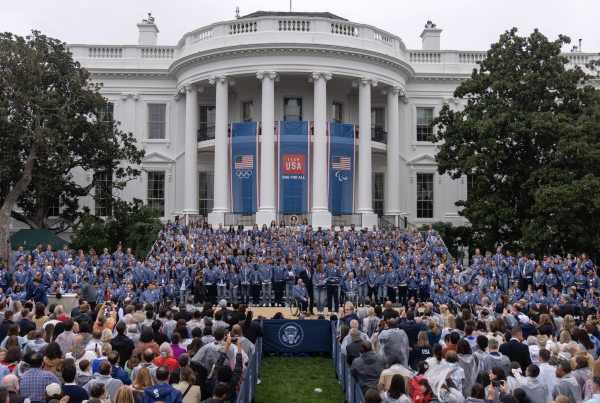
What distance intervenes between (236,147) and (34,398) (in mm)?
22448

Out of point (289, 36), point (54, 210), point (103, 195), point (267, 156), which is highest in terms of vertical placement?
point (289, 36)

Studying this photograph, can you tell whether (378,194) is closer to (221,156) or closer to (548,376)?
(221,156)

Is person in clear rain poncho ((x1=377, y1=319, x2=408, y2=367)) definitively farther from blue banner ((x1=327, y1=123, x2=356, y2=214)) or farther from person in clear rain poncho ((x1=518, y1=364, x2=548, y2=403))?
blue banner ((x1=327, y1=123, x2=356, y2=214))

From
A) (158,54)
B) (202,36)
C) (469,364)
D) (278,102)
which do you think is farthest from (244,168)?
(469,364)

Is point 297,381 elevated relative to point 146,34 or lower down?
lower down

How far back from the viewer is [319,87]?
95.6 ft

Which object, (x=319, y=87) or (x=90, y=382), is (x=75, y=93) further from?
(x=90, y=382)

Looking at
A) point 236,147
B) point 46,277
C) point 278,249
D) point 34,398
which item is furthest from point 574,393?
Result: point 236,147

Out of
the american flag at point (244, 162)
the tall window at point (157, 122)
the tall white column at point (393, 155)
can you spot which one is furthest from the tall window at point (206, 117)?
the tall white column at point (393, 155)

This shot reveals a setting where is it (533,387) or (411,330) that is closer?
(533,387)

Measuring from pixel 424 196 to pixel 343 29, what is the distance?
1130cm

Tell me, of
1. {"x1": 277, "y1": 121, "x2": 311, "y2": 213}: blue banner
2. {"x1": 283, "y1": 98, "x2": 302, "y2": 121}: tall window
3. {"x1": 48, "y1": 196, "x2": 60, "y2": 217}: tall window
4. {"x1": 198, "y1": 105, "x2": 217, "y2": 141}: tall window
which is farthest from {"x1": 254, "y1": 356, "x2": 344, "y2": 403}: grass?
{"x1": 48, "y1": 196, "x2": 60, "y2": 217}: tall window

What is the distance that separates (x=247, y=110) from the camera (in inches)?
1299

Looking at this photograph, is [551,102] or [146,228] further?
[146,228]
